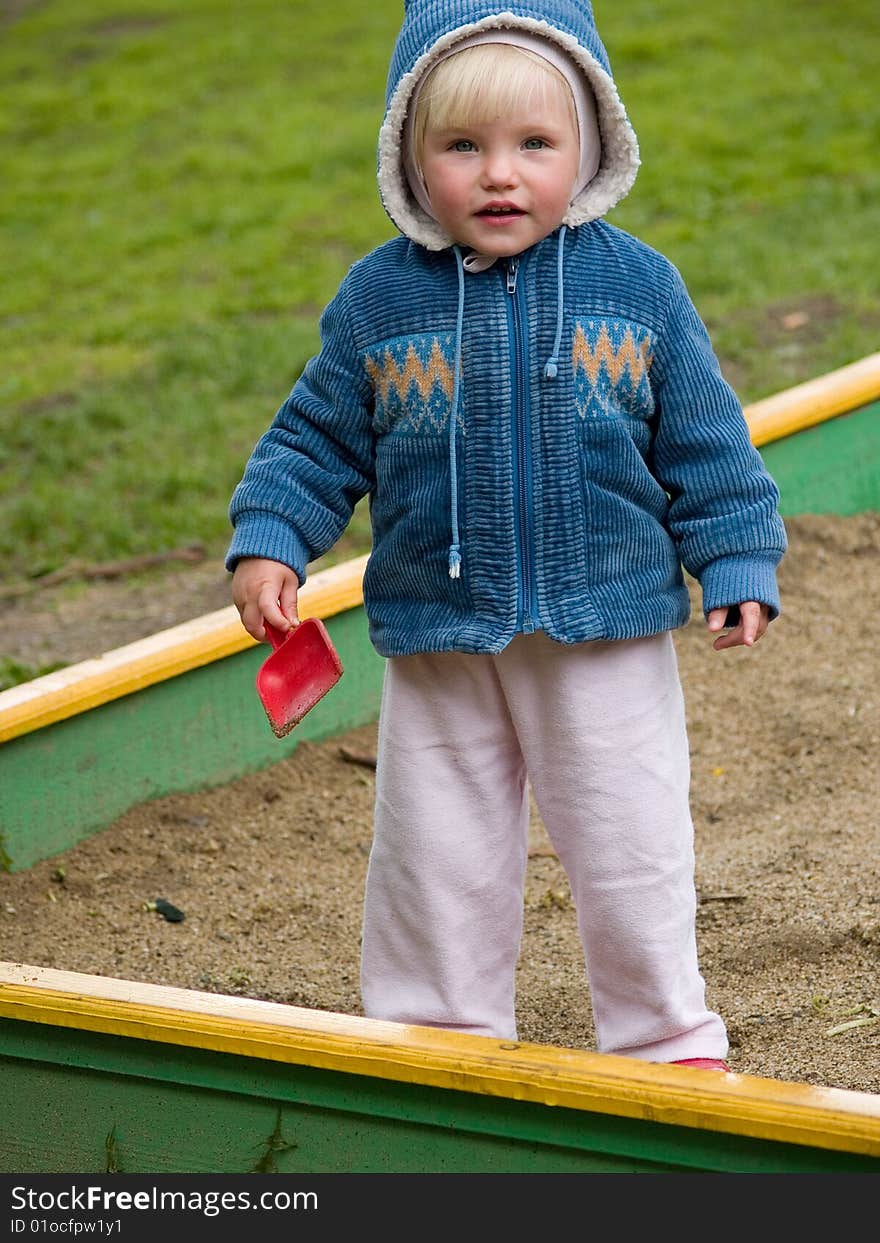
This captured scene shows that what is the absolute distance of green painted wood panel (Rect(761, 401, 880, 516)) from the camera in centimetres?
450

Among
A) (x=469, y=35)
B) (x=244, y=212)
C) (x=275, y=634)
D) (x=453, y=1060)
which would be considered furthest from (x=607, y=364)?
(x=244, y=212)

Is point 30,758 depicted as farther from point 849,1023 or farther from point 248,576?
point 849,1023

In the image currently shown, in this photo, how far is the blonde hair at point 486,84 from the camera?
2.26 meters

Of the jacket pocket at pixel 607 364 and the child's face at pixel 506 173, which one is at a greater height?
the child's face at pixel 506 173

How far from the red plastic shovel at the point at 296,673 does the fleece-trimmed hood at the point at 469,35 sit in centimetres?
54

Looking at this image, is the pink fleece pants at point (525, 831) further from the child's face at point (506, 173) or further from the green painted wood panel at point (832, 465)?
the green painted wood panel at point (832, 465)

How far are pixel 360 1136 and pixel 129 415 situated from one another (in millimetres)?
4817

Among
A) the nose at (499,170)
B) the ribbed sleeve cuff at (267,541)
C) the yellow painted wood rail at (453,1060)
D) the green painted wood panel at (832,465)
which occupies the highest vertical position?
the nose at (499,170)

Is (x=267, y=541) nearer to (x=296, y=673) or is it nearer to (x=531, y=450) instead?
(x=296, y=673)

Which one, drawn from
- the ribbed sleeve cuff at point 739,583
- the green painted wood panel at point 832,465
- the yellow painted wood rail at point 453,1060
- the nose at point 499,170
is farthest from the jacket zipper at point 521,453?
the green painted wood panel at point 832,465

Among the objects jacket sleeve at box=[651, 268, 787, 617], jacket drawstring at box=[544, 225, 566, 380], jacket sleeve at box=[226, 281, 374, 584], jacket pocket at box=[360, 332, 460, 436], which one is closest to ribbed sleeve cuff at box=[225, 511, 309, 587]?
jacket sleeve at box=[226, 281, 374, 584]

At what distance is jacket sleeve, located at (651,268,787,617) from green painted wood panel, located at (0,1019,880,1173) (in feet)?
2.34

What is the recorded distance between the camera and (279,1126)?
7.14 ft

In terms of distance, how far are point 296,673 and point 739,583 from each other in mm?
593
